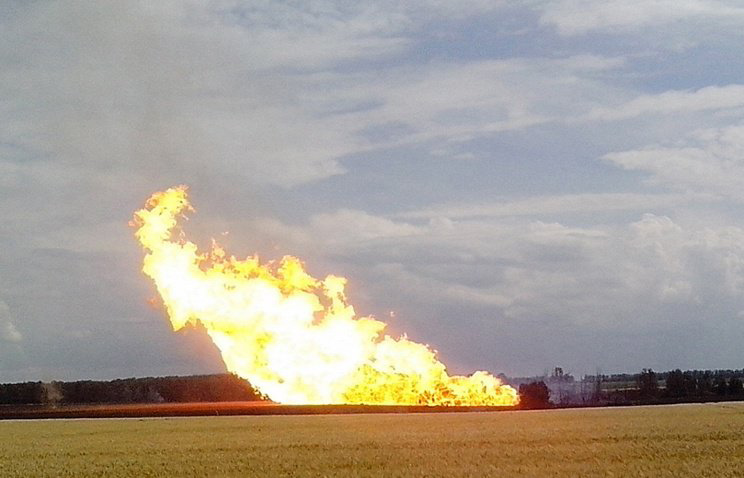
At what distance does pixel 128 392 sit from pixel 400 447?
97462 mm

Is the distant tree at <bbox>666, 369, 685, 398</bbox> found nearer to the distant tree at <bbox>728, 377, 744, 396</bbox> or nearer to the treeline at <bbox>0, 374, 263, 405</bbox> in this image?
the distant tree at <bbox>728, 377, 744, 396</bbox>

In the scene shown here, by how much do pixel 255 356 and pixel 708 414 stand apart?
3010 cm

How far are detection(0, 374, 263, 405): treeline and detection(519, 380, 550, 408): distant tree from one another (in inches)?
1777

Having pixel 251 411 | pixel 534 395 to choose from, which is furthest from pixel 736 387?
pixel 251 411

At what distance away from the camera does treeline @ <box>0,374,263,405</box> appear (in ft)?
386

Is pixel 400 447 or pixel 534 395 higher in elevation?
pixel 534 395

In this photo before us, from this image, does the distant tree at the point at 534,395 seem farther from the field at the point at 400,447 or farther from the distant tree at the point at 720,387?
the distant tree at the point at 720,387

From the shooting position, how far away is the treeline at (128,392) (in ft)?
386

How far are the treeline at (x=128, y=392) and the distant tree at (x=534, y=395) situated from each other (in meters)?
45.1

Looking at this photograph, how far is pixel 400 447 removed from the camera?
124 feet

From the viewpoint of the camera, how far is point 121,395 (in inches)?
4975

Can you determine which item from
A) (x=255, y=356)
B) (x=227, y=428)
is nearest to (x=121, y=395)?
(x=255, y=356)

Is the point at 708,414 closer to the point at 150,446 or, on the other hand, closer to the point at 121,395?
the point at 150,446

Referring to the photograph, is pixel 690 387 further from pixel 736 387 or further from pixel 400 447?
pixel 400 447
